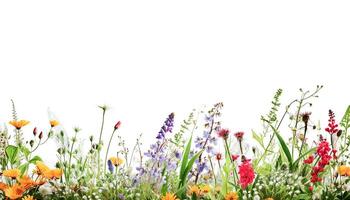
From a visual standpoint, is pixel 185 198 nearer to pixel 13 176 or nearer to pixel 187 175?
pixel 187 175

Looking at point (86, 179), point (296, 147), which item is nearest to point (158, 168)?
point (86, 179)

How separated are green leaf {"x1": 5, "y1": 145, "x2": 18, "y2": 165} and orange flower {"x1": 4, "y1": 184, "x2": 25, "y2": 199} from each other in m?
0.54

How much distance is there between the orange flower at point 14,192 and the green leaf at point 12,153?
0.54 metres

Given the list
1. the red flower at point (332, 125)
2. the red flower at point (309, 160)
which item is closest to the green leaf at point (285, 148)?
the red flower at point (309, 160)

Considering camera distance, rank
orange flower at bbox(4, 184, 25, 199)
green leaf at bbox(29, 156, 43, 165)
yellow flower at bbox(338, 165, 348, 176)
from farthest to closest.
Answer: green leaf at bbox(29, 156, 43, 165) → yellow flower at bbox(338, 165, 348, 176) → orange flower at bbox(4, 184, 25, 199)

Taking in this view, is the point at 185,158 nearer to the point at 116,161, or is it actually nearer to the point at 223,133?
the point at 223,133

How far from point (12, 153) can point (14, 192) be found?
24.7 inches

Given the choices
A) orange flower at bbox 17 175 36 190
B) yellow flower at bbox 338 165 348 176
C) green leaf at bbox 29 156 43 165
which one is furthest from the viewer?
green leaf at bbox 29 156 43 165

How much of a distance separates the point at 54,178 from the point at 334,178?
1.72 metres

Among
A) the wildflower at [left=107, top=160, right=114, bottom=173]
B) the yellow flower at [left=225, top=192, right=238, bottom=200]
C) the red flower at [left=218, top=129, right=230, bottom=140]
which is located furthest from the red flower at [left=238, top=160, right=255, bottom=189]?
the wildflower at [left=107, top=160, right=114, bottom=173]

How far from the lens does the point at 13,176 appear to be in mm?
3504

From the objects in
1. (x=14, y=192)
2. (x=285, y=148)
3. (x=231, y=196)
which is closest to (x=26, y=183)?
(x=14, y=192)

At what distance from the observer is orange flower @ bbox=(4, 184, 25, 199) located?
3.33m

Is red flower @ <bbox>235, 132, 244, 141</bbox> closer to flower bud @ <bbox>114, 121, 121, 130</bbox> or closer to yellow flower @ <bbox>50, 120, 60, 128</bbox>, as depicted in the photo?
flower bud @ <bbox>114, 121, 121, 130</bbox>
